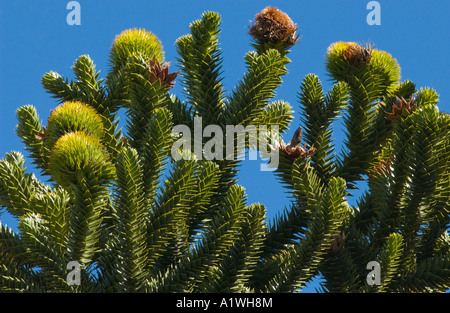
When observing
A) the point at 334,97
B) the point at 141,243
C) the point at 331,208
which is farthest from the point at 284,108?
the point at 141,243

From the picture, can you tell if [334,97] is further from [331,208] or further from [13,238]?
[13,238]

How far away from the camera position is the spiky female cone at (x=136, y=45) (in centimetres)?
614

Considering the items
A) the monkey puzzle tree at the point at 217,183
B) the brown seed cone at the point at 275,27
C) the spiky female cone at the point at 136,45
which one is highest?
the brown seed cone at the point at 275,27

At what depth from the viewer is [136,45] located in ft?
20.3

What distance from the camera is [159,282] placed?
502 centimetres

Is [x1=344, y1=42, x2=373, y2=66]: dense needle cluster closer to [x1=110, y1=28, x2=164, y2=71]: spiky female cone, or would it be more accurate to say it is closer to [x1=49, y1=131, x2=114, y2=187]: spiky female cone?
[x1=110, y1=28, x2=164, y2=71]: spiky female cone

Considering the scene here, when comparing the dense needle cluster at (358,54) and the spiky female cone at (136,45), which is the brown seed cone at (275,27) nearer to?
the dense needle cluster at (358,54)

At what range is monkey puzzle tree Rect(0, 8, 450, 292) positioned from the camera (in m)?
4.92

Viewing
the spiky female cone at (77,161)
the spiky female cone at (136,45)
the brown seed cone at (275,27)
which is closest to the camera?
the spiky female cone at (77,161)

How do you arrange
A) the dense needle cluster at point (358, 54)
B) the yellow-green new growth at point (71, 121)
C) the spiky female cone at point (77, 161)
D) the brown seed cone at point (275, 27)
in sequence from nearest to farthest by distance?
1. the spiky female cone at point (77, 161)
2. the yellow-green new growth at point (71, 121)
3. the brown seed cone at point (275, 27)
4. the dense needle cluster at point (358, 54)

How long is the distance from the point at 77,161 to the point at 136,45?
5.58 ft

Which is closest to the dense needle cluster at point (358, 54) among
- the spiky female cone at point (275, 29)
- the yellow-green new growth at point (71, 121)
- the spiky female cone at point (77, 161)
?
the spiky female cone at point (275, 29)

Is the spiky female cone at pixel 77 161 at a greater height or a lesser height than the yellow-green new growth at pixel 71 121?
lesser
